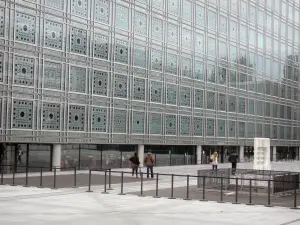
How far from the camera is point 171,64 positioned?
161ft

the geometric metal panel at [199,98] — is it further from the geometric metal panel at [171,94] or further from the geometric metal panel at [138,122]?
the geometric metal panel at [138,122]

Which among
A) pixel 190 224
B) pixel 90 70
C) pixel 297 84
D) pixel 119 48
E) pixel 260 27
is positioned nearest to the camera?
pixel 190 224

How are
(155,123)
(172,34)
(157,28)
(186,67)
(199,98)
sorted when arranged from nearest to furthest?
(155,123), (157,28), (172,34), (186,67), (199,98)

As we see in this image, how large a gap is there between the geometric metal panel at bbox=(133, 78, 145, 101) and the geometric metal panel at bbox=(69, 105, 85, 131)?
6.92 metres

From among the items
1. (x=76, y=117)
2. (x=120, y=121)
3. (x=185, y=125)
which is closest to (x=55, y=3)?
(x=76, y=117)

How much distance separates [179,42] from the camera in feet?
166

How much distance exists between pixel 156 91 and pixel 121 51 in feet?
20.7

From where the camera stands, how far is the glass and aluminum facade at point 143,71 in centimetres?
3403

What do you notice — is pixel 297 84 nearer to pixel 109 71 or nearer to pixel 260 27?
pixel 260 27

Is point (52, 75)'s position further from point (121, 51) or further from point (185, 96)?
point (185, 96)

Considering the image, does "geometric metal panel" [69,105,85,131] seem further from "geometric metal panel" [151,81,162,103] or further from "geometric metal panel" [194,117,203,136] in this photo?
Result: "geometric metal panel" [194,117,203,136]

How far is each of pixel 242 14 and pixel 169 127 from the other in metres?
22.2

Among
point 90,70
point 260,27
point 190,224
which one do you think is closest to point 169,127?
point 90,70

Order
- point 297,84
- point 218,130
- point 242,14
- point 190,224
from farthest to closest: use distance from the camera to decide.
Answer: point 297,84
point 242,14
point 218,130
point 190,224
